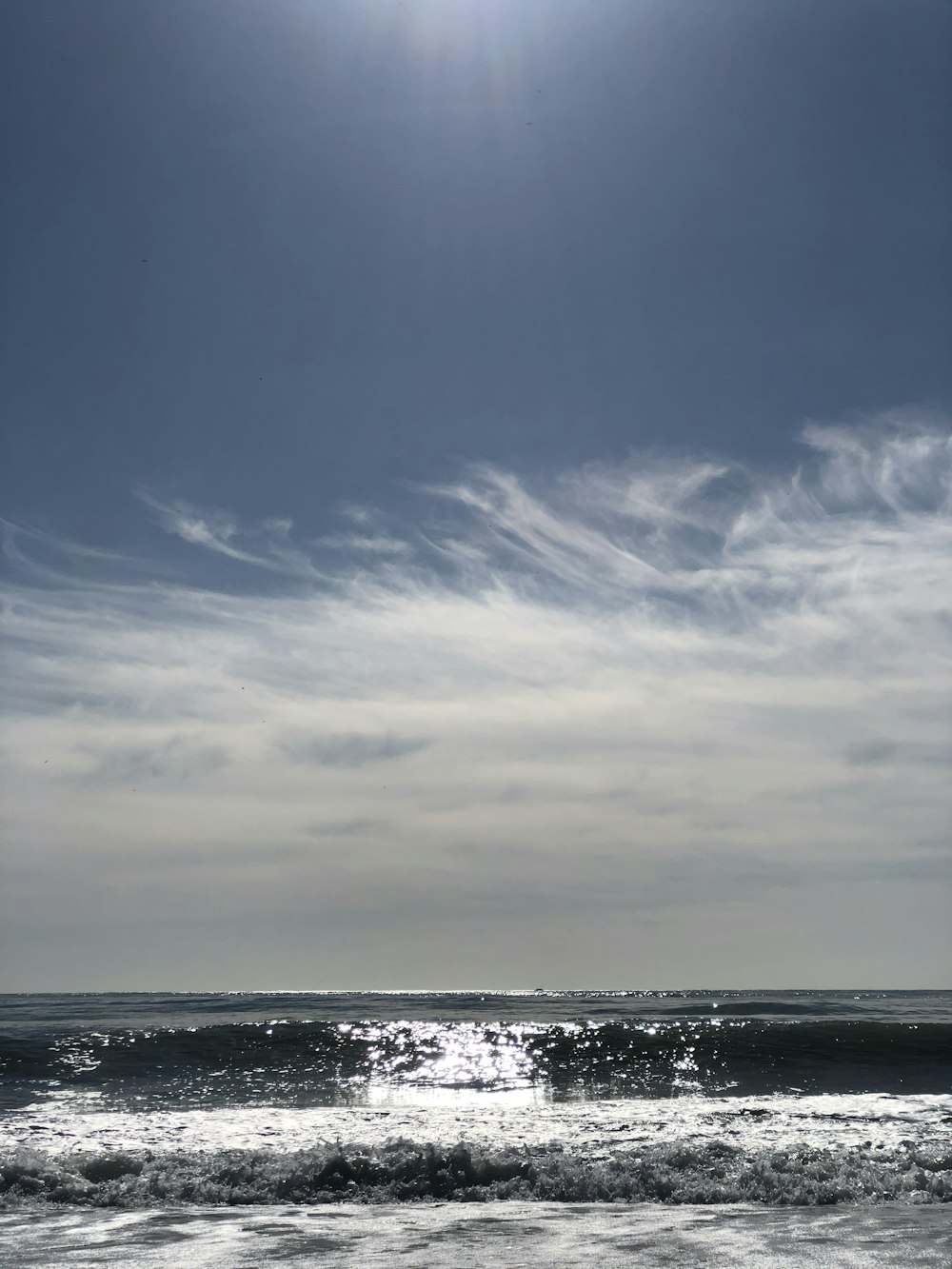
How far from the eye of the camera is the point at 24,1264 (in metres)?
6.72

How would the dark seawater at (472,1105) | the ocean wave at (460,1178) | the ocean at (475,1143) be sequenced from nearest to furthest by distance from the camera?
the ocean at (475,1143) → the ocean wave at (460,1178) → the dark seawater at (472,1105)

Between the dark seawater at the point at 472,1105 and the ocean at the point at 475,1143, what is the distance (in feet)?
0.17

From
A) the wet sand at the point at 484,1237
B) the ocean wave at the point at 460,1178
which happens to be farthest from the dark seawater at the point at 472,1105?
the wet sand at the point at 484,1237

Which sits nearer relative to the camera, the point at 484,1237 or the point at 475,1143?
the point at 484,1237

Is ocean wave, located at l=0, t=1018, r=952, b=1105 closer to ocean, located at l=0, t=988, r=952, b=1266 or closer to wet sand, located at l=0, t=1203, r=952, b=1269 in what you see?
ocean, located at l=0, t=988, r=952, b=1266

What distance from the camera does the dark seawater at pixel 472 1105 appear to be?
9.48 meters

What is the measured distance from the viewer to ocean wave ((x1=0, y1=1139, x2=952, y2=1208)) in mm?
9133

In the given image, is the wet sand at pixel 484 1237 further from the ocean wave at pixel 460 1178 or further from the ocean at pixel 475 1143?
the ocean wave at pixel 460 1178

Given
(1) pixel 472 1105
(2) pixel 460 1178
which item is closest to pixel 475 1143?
(2) pixel 460 1178

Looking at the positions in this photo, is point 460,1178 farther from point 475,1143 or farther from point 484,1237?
point 484,1237

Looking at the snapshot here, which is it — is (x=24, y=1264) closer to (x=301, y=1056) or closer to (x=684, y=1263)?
(x=684, y=1263)

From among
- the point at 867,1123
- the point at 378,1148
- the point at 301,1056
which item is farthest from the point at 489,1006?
the point at 378,1148

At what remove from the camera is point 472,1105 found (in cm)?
1520

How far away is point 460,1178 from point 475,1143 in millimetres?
1655
